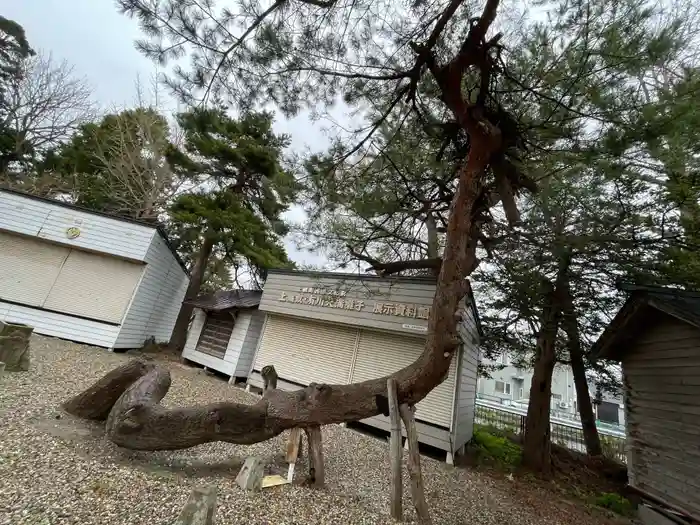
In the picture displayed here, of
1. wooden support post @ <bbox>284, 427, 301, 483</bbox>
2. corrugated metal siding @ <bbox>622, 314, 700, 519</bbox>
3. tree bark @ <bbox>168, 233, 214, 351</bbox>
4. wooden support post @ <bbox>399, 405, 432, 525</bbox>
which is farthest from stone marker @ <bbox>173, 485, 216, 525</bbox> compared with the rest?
tree bark @ <bbox>168, 233, 214, 351</bbox>

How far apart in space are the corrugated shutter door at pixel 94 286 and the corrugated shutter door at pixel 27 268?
223 mm

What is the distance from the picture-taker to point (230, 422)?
3105 mm

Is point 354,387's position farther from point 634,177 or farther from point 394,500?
point 634,177

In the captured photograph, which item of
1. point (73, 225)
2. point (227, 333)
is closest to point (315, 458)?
point (227, 333)

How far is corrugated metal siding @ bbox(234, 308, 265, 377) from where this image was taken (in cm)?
876

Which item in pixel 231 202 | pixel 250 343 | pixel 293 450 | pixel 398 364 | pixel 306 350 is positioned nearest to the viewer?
pixel 293 450

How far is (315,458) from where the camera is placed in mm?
3273

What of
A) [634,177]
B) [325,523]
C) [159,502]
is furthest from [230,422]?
[634,177]

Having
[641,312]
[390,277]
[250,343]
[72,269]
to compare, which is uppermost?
[390,277]

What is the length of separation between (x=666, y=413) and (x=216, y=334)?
1041 centimetres

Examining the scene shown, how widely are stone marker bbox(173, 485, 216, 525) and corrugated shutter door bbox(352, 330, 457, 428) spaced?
4930 millimetres

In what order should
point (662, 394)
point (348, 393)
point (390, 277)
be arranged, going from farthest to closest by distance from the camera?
point (390, 277) → point (662, 394) → point (348, 393)

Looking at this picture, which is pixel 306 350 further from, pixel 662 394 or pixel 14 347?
pixel 662 394

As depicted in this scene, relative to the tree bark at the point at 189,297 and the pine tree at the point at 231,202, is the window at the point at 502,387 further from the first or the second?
the tree bark at the point at 189,297
